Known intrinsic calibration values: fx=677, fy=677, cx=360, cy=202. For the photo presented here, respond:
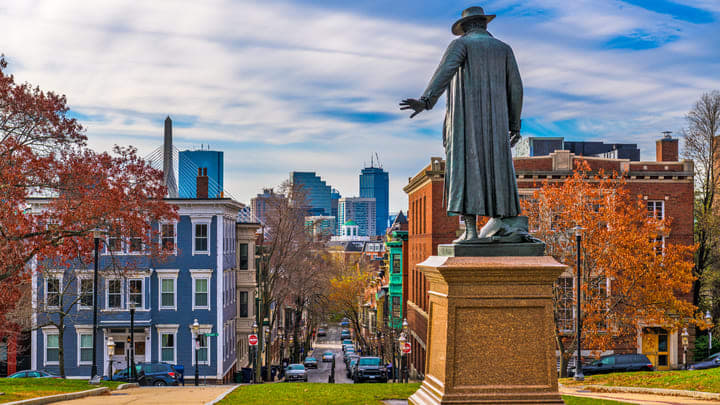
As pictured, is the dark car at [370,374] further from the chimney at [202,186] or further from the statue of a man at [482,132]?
the statue of a man at [482,132]

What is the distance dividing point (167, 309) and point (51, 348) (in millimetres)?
7216

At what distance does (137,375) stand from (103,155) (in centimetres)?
1392

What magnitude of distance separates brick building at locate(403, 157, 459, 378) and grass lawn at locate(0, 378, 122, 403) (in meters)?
19.1

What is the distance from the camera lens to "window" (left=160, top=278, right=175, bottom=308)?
40750 millimetres

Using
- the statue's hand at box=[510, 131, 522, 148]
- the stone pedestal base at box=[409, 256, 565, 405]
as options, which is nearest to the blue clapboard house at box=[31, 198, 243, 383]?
the statue's hand at box=[510, 131, 522, 148]

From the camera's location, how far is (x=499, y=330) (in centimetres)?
823

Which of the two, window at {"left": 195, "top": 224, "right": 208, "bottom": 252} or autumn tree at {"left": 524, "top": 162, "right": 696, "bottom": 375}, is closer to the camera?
autumn tree at {"left": 524, "top": 162, "right": 696, "bottom": 375}

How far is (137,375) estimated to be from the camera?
3077 centimetres

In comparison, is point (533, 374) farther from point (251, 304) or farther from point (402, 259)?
point (402, 259)

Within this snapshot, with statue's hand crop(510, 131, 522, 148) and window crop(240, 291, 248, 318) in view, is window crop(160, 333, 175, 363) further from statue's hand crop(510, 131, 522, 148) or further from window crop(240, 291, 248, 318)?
statue's hand crop(510, 131, 522, 148)

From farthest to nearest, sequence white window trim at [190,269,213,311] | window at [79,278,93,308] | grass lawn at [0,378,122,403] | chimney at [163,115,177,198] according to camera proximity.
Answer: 1. chimney at [163,115,177,198]
2. white window trim at [190,269,213,311]
3. window at [79,278,93,308]
4. grass lawn at [0,378,122,403]

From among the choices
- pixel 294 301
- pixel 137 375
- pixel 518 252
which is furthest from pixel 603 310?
pixel 294 301

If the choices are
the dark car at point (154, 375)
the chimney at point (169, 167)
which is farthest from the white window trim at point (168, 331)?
the chimney at point (169, 167)

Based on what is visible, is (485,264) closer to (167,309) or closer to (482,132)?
(482,132)
